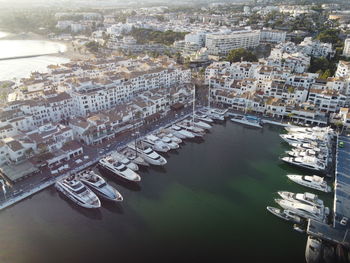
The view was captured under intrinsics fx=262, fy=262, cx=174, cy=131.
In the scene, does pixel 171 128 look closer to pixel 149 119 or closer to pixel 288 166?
pixel 149 119

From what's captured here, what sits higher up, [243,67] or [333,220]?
[243,67]

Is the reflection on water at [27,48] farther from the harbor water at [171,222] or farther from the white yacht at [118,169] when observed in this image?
the harbor water at [171,222]

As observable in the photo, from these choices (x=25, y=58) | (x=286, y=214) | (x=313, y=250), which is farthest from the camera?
(x=25, y=58)

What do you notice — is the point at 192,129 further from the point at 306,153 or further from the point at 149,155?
the point at 306,153

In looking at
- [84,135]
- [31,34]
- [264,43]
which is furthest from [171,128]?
[31,34]

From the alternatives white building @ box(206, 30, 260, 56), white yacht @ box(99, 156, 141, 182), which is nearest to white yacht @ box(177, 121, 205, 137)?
white yacht @ box(99, 156, 141, 182)

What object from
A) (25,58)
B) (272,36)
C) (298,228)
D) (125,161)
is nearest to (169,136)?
(125,161)
